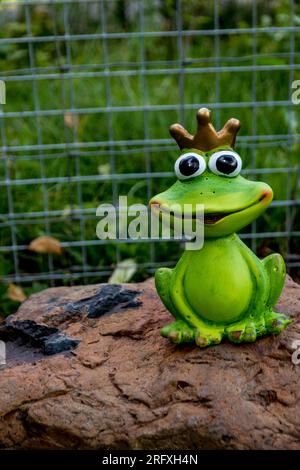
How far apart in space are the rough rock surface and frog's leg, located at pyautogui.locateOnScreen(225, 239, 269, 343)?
0.11ft

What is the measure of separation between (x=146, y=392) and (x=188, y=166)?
458 mm

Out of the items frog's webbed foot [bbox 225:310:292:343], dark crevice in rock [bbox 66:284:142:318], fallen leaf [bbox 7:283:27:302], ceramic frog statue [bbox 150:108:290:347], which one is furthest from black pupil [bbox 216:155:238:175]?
fallen leaf [bbox 7:283:27:302]

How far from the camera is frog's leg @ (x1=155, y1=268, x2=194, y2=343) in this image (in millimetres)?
1675

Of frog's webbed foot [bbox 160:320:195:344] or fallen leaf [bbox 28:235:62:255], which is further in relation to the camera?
fallen leaf [bbox 28:235:62:255]

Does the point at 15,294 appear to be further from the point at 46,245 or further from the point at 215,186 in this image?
the point at 215,186

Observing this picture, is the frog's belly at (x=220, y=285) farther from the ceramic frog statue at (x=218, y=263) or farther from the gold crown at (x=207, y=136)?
the gold crown at (x=207, y=136)

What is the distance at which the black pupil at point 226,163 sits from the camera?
1.60m

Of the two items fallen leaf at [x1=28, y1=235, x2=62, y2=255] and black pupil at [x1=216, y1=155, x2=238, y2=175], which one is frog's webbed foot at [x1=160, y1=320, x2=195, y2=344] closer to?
black pupil at [x1=216, y1=155, x2=238, y2=175]

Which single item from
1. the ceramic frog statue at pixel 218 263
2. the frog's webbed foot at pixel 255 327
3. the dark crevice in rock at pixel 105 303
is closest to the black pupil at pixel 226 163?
the ceramic frog statue at pixel 218 263

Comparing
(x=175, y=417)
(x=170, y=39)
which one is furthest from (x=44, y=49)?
(x=175, y=417)

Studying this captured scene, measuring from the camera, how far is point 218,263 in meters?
1.64

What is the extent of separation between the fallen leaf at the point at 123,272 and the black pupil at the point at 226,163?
101cm

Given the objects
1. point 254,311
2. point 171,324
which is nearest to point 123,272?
point 171,324
